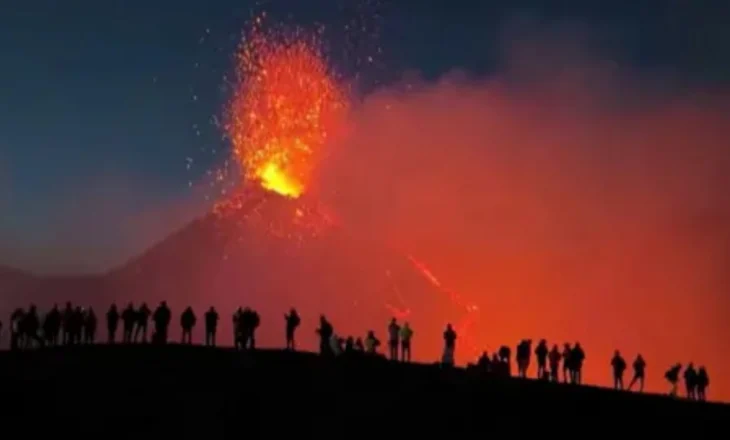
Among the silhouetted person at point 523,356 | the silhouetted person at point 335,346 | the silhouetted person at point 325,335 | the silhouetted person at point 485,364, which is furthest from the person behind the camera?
the silhouetted person at point 523,356

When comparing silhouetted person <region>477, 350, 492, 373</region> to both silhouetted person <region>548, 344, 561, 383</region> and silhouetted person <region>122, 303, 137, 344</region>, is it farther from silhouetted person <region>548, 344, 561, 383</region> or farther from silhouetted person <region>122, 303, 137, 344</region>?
silhouetted person <region>122, 303, 137, 344</region>

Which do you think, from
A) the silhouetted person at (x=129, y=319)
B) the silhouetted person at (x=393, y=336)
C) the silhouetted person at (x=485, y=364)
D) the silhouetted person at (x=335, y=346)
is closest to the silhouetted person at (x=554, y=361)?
the silhouetted person at (x=485, y=364)

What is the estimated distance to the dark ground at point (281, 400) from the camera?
88.1 ft

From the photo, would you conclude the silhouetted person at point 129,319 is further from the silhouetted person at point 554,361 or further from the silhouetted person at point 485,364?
the silhouetted person at point 554,361

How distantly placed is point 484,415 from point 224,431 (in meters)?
8.21

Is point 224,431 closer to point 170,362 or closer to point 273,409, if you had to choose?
point 273,409

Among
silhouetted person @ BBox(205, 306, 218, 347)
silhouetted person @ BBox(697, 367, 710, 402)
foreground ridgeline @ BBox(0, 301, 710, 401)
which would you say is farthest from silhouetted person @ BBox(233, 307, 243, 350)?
silhouetted person @ BBox(697, 367, 710, 402)

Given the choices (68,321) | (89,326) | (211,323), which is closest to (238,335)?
(211,323)

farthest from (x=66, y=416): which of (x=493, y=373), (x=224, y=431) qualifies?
(x=493, y=373)

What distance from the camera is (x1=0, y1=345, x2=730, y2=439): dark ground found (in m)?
26.8

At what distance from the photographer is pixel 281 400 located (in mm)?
29438

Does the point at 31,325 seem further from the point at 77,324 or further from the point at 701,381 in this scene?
the point at 701,381

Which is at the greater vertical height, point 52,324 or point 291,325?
point 291,325

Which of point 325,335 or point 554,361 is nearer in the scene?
point 325,335
